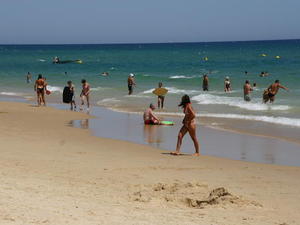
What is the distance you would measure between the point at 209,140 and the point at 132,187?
21.3ft

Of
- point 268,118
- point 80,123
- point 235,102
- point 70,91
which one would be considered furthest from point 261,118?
point 70,91

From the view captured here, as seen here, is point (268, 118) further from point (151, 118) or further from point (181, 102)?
point (181, 102)

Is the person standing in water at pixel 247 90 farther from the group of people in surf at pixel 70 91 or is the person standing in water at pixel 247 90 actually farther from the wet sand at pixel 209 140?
the group of people in surf at pixel 70 91

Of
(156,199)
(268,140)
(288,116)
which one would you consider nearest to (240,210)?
(156,199)

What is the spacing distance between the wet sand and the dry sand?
3.07 ft

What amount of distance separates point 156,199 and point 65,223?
185 centimetres

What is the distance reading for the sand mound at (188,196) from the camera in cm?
770

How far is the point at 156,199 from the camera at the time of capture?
785cm

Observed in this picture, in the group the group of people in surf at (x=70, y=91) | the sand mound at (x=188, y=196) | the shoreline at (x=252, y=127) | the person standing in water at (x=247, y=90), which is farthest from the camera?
the person standing in water at (x=247, y=90)

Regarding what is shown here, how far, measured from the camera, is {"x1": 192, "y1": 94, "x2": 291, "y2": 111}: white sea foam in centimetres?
2302

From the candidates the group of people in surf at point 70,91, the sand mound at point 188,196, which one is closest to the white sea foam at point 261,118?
the group of people in surf at point 70,91

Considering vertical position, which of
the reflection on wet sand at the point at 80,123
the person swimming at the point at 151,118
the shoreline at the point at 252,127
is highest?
the person swimming at the point at 151,118

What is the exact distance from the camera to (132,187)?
857 cm

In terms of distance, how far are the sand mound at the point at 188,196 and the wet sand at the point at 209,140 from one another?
387 centimetres
